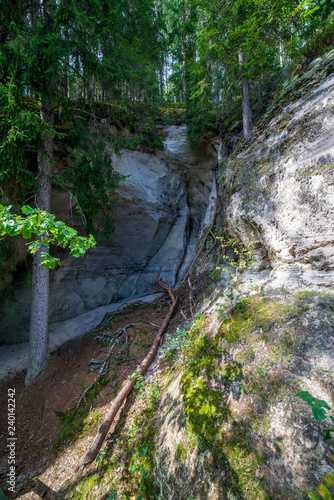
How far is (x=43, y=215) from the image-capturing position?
2.27m

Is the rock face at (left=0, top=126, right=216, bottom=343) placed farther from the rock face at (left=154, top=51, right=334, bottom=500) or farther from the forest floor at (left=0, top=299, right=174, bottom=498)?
the rock face at (left=154, top=51, right=334, bottom=500)

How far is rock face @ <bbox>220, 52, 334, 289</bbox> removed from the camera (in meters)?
3.57

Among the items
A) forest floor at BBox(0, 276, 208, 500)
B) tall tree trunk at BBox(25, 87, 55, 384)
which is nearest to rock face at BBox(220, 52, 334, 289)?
forest floor at BBox(0, 276, 208, 500)

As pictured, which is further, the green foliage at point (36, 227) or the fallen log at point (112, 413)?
the fallen log at point (112, 413)

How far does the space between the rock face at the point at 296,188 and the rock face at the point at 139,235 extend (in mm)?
6130

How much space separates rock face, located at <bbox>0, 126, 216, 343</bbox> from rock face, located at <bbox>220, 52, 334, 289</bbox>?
6.13 meters

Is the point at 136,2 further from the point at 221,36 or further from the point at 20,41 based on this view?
the point at 20,41

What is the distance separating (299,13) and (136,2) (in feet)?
38.1

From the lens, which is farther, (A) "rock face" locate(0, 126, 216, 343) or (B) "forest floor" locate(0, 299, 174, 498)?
(A) "rock face" locate(0, 126, 216, 343)

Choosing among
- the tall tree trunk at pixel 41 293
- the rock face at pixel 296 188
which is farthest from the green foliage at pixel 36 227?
the tall tree trunk at pixel 41 293

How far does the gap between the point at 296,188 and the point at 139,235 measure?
27.7ft

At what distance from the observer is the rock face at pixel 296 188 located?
11.7 ft

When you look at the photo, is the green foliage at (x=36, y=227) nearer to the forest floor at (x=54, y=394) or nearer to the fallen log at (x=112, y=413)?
the fallen log at (x=112, y=413)

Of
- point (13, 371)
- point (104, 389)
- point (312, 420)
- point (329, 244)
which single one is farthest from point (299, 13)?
point (13, 371)
